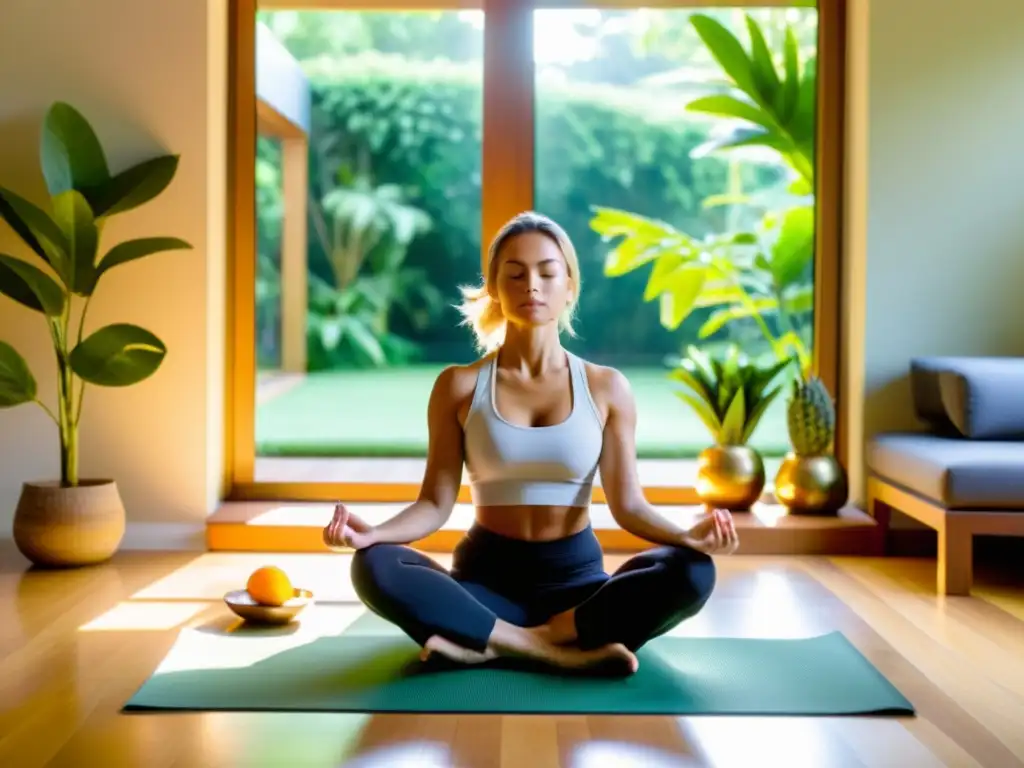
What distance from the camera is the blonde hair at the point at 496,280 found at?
2.66 meters

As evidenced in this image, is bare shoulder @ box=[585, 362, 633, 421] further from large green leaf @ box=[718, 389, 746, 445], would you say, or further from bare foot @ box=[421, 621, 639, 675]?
large green leaf @ box=[718, 389, 746, 445]

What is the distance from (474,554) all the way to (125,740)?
31.9 inches

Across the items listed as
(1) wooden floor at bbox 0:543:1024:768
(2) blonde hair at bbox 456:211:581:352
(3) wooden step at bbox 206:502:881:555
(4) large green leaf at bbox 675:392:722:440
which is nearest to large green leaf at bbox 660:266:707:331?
(4) large green leaf at bbox 675:392:722:440

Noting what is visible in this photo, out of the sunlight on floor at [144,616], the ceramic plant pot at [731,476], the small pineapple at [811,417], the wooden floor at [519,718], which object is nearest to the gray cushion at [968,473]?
the wooden floor at [519,718]

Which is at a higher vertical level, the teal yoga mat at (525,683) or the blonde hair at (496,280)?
the blonde hair at (496,280)

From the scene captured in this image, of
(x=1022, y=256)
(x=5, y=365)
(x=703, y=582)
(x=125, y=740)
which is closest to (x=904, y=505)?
(x=1022, y=256)

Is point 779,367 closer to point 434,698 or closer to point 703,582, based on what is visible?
point 703,582

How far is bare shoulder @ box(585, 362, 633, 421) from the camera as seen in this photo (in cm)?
272

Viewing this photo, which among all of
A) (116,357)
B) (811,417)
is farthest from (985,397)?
(116,357)

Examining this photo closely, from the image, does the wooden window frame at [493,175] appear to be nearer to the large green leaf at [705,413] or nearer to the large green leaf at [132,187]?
the large green leaf at [705,413]

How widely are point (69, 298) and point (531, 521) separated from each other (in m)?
1.81

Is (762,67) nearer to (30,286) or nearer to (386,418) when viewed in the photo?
(386,418)

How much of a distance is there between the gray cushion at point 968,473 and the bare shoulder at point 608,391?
107 cm

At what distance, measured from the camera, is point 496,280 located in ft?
8.82
